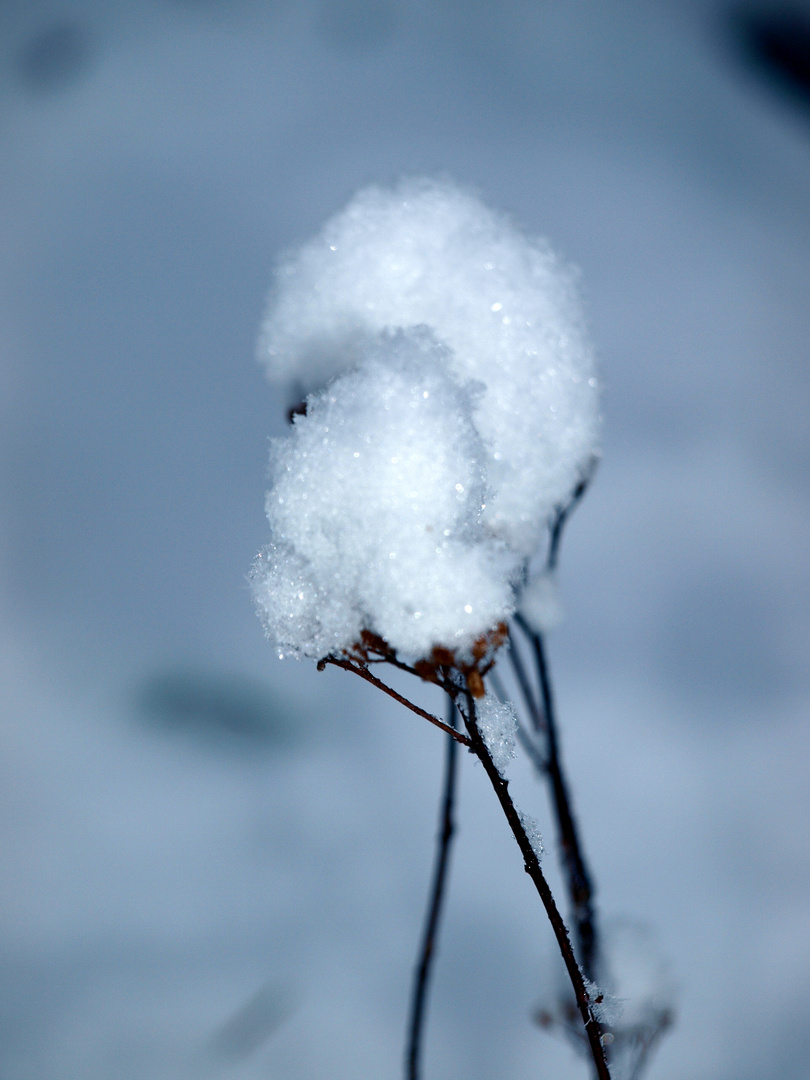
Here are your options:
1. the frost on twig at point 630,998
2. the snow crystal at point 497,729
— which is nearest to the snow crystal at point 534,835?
the snow crystal at point 497,729

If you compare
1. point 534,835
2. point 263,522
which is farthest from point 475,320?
point 263,522

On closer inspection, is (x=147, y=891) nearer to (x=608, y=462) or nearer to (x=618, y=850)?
(x=618, y=850)

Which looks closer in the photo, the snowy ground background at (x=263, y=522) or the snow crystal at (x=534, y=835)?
the snow crystal at (x=534, y=835)

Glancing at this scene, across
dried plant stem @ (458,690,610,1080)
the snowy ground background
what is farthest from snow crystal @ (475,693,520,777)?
the snowy ground background

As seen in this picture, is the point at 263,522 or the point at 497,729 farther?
the point at 263,522

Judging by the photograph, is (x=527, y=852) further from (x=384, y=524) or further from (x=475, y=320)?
(x=475, y=320)

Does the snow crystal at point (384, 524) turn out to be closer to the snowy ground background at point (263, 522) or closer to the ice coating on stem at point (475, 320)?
the ice coating on stem at point (475, 320)
